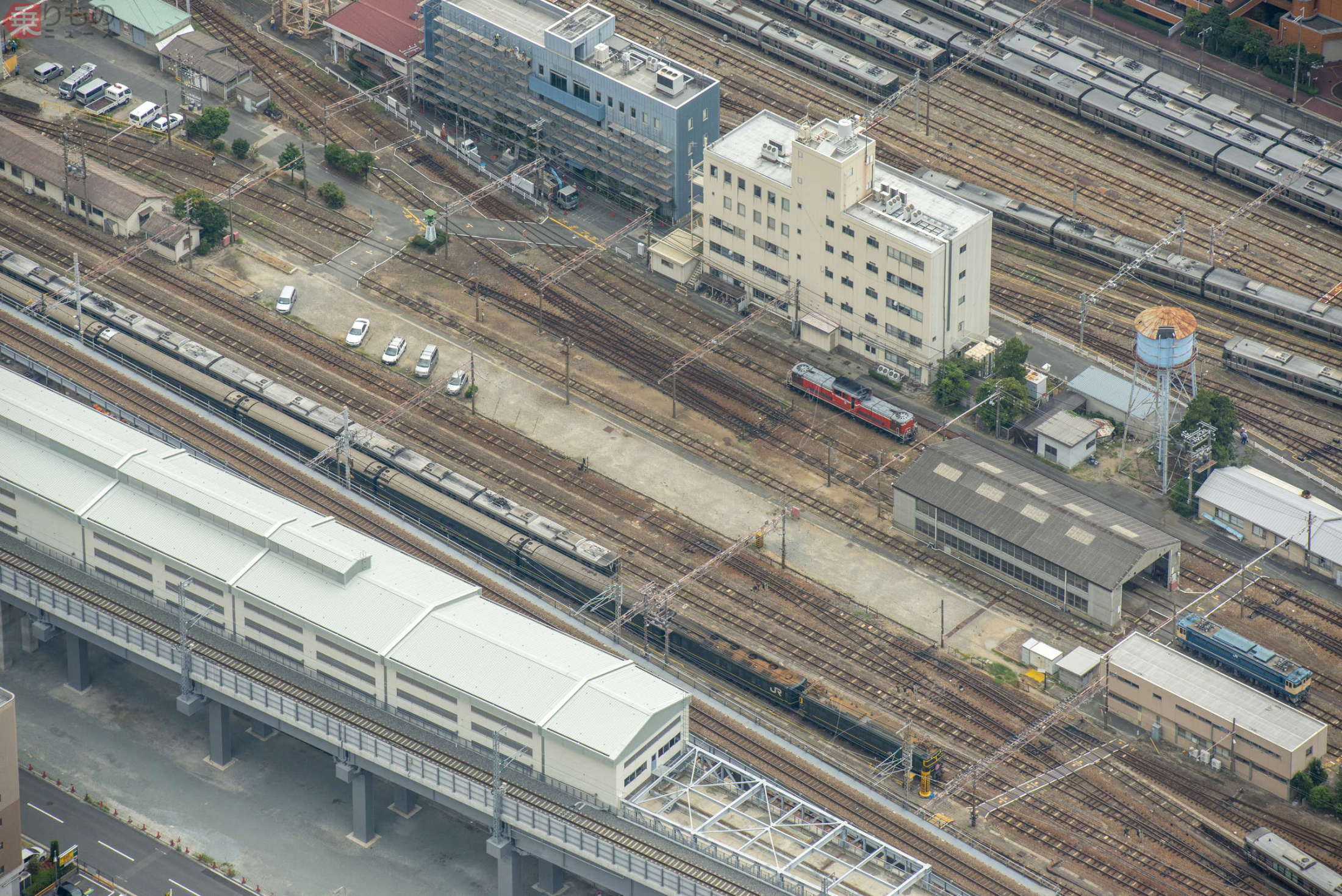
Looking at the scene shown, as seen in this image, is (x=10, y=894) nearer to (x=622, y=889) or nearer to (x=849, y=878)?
(x=622, y=889)

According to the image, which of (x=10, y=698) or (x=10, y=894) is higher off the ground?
(x=10, y=698)

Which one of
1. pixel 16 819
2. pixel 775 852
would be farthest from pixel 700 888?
pixel 16 819

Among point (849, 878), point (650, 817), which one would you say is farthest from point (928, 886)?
point (650, 817)

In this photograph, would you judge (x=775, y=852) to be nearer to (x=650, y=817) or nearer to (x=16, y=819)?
(x=650, y=817)

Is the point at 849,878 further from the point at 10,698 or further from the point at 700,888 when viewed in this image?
the point at 10,698

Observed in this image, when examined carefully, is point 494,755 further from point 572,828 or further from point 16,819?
point 16,819

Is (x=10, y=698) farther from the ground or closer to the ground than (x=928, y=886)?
farther from the ground

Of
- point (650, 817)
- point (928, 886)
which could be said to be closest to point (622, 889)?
point (650, 817)
